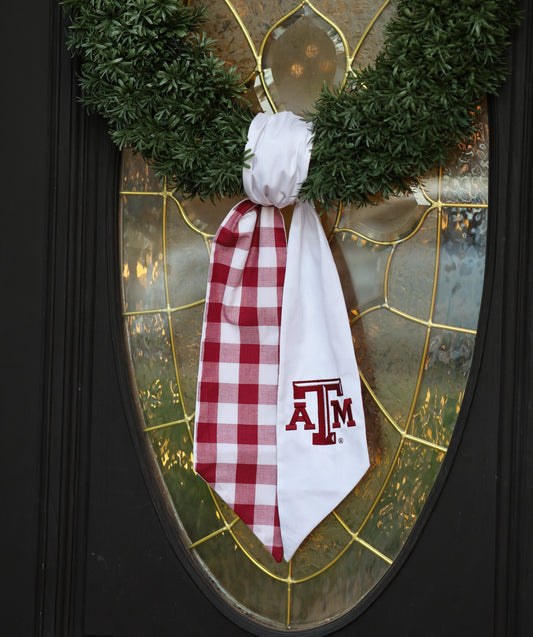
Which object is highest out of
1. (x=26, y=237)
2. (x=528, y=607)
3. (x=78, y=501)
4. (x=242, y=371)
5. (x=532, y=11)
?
(x=532, y=11)

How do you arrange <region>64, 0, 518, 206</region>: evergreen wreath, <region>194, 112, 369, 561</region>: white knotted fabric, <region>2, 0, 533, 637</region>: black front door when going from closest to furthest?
<region>64, 0, 518, 206</region>: evergreen wreath → <region>194, 112, 369, 561</region>: white knotted fabric → <region>2, 0, 533, 637</region>: black front door

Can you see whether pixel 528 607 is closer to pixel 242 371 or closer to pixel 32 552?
pixel 242 371

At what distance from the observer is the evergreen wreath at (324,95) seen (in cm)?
112

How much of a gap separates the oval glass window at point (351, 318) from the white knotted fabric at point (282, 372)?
0.07 metres

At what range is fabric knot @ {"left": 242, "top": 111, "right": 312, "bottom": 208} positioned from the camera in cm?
119

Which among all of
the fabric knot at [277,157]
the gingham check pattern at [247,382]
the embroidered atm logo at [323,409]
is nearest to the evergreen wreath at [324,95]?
the fabric knot at [277,157]

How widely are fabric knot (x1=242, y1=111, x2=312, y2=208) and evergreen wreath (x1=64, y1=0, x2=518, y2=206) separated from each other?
18 millimetres

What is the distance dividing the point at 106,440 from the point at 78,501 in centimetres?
13

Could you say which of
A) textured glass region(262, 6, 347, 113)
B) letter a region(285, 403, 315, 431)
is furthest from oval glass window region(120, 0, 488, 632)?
letter a region(285, 403, 315, 431)

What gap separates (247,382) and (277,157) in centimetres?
39

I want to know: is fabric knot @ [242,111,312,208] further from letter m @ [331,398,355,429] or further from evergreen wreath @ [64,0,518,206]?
letter m @ [331,398,355,429]

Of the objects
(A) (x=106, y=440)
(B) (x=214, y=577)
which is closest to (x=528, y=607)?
(B) (x=214, y=577)

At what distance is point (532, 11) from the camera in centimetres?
122

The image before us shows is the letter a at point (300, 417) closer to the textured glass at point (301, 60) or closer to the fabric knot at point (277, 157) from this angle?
the fabric knot at point (277, 157)
